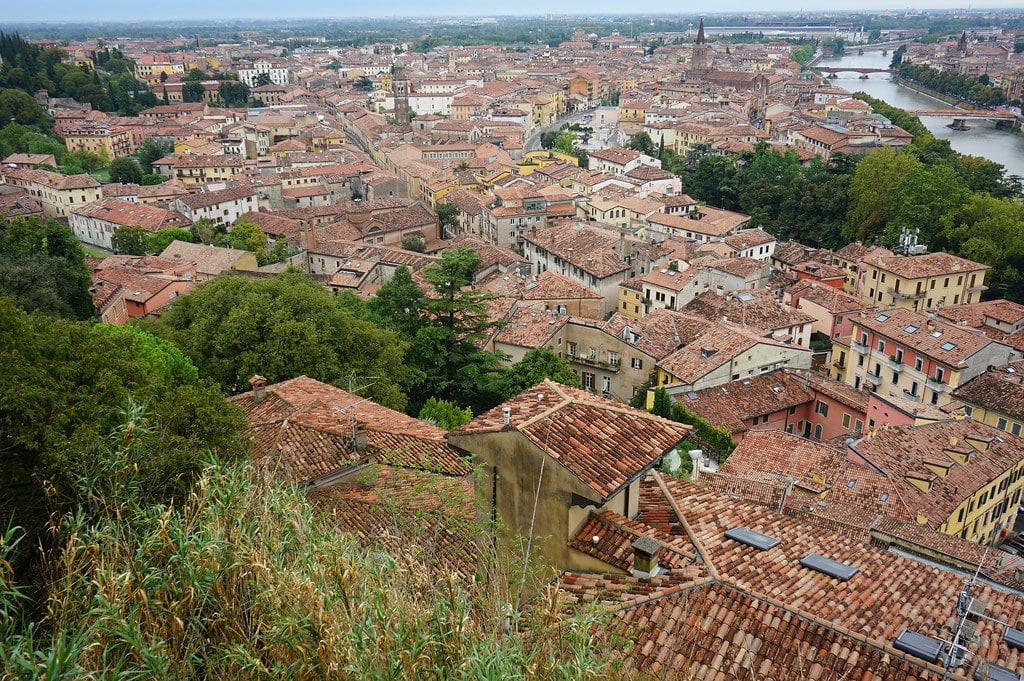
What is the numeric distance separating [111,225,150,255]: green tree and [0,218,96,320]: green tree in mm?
9840

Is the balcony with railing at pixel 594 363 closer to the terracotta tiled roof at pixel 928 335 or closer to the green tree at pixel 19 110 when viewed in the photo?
the terracotta tiled roof at pixel 928 335

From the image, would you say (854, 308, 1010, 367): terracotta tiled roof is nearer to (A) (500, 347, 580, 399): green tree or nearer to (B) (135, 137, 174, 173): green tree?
(A) (500, 347, 580, 399): green tree

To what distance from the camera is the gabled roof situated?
7391 millimetres

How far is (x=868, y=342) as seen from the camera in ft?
91.7

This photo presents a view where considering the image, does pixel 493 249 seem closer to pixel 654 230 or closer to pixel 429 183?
pixel 654 230

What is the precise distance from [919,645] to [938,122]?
341ft

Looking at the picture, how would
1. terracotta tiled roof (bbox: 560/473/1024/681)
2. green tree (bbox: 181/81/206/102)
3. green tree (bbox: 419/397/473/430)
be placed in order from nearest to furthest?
terracotta tiled roof (bbox: 560/473/1024/681), green tree (bbox: 419/397/473/430), green tree (bbox: 181/81/206/102)

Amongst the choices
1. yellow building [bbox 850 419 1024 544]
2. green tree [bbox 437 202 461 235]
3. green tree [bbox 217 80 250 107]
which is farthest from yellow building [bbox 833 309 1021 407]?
green tree [bbox 217 80 250 107]

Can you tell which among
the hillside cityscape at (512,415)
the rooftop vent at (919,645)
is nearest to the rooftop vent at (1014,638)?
the hillside cityscape at (512,415)

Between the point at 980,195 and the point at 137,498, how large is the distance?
48874 mm

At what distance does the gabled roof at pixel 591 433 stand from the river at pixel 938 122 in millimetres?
73320

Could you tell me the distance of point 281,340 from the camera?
55.4ft

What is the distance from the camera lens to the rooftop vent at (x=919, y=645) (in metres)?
6.03

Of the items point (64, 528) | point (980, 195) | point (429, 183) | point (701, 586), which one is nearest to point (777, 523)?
point (701, 586)
